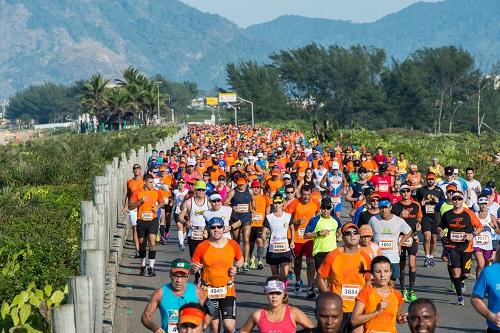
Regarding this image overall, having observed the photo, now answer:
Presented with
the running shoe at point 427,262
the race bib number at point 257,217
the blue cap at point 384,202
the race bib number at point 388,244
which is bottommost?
the running shoe at point 427,262

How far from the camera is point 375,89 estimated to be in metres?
146

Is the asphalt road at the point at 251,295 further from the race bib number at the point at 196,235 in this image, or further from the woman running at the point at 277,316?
the woman running at the point at 277,316

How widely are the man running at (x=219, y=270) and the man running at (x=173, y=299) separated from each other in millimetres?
2114

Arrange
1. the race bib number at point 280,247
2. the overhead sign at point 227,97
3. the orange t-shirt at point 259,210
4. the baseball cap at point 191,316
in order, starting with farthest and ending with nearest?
the overhead sign at point 227,97
the orange t-shirt at point 259,210
the race bib number at point 280,247
the baseball cap at point 191,316

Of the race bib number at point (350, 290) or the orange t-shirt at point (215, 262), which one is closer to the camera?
the race bib number at point (350, 290)

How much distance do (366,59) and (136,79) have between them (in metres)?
44.5

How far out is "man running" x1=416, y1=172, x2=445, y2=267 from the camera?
1891 cm

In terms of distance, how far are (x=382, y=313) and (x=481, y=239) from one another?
272 inches

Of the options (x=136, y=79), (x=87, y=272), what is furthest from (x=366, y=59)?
(x=87, y=272)

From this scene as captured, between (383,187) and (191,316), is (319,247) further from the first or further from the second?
(383,187)

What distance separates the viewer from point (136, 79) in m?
118

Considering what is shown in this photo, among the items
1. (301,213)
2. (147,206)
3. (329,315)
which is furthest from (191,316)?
(147,206)

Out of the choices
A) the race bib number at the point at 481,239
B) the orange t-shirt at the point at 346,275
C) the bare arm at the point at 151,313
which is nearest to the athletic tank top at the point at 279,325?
the bare arm at the point at 151,313

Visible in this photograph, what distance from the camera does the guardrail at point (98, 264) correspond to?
8.91 meters
